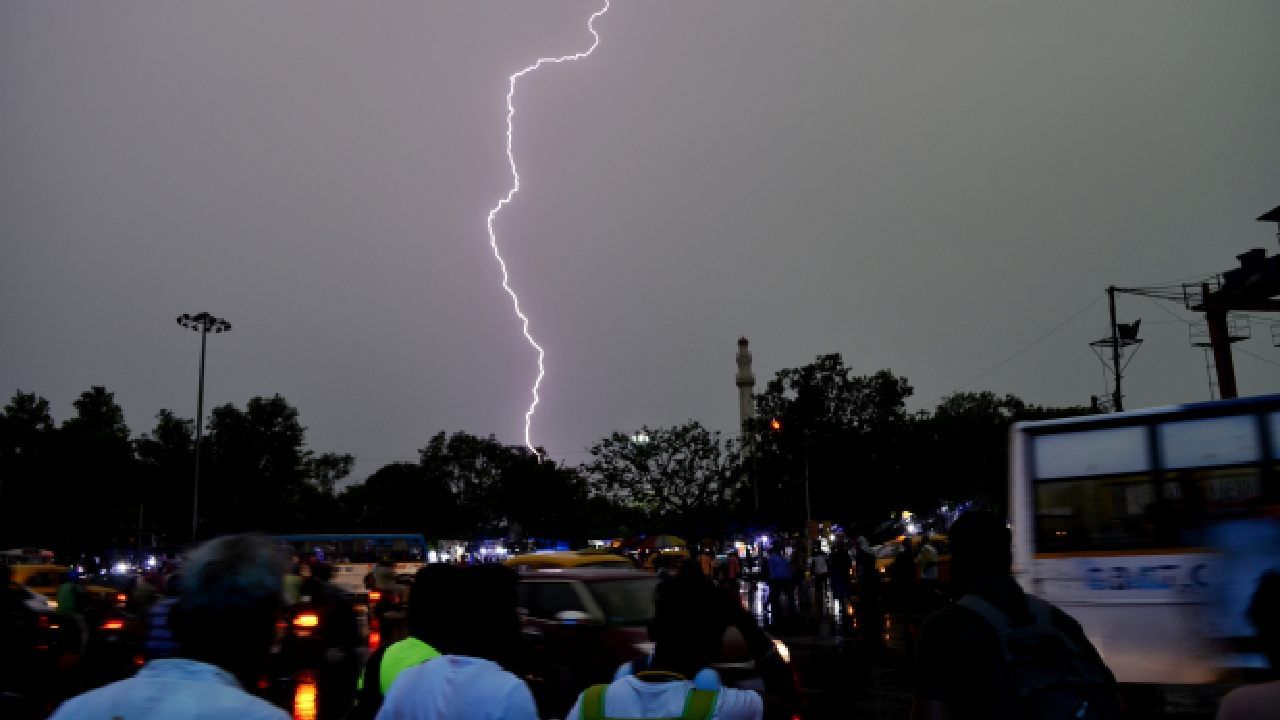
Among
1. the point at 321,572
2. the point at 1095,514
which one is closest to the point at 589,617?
the point at 321,572

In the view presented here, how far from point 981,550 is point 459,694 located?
191 centimetres

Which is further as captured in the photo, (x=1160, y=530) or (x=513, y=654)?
(x=1160, y=530)

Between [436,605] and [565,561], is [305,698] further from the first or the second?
[436,605]

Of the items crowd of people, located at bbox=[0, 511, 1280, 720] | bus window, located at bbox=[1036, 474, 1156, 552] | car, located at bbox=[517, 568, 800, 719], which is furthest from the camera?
bus window, located at bbox=[1036, 474, 1156, 552]

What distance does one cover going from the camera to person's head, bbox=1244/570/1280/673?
297 cm

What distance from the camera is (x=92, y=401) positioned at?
88.0 metres

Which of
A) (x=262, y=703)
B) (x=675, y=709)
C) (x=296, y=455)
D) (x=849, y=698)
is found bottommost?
(x=849, y=698)

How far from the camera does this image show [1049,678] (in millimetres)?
3389

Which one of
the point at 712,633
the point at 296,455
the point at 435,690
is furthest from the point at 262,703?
the point at 296,455

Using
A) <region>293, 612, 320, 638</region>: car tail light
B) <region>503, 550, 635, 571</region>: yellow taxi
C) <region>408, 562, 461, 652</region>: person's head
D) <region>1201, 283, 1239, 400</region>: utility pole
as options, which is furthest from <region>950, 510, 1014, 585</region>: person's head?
<region>1201, 283, 1239, 400</region>: utility pole

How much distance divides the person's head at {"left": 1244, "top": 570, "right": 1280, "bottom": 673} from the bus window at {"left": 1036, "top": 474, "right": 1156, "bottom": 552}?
933cm

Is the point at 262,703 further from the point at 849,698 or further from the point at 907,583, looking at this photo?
the point at 907,583

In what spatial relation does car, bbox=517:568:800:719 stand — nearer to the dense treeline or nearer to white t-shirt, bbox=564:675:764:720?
white t-shirt, bbox=564:675:764:720

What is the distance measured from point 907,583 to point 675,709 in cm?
1958
